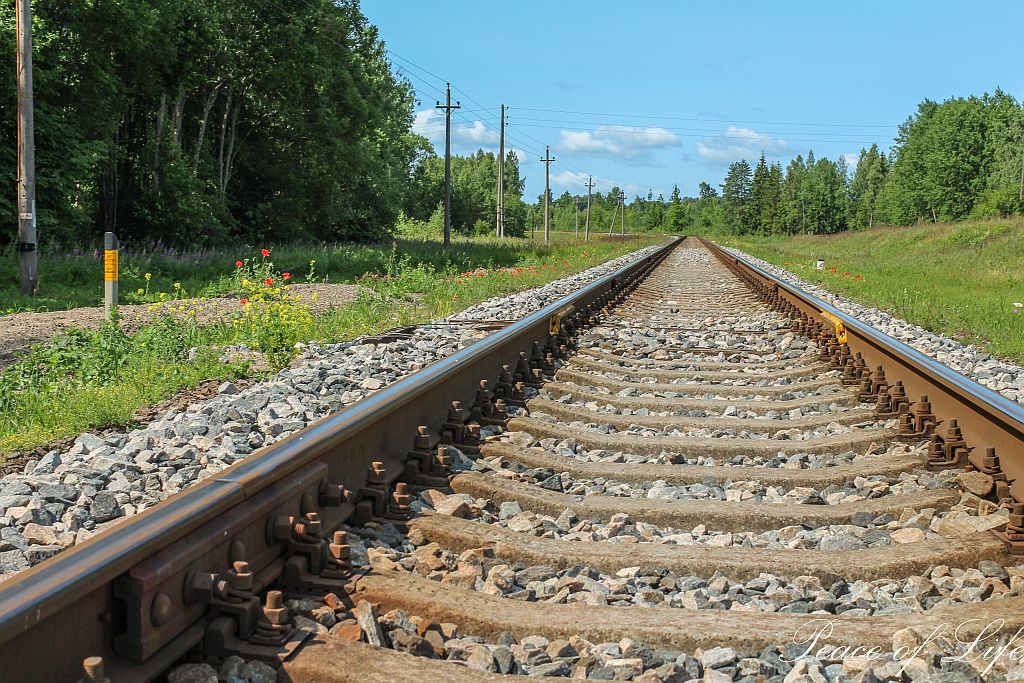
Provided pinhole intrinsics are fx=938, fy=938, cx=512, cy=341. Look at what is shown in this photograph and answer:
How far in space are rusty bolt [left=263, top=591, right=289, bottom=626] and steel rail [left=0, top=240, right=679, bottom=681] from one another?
0.16m

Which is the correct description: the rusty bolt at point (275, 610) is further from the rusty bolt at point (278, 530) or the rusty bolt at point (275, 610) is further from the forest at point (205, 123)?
the forest at point (205, 123)

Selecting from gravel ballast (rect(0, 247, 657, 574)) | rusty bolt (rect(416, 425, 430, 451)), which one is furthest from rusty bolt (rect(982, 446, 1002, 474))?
gravel ballast (rect(0, 247, 657, 574))

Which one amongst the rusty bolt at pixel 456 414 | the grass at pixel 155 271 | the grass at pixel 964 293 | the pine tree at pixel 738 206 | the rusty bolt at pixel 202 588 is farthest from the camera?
the pine tree at pixel 738 206

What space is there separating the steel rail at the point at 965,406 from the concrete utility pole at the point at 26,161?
43.9ft

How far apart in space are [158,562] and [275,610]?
328 millimetres

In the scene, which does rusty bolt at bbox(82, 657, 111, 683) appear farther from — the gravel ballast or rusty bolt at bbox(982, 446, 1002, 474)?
rusty bolt at bbox(982, 446, 1002, 474)

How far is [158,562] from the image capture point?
7.06ft

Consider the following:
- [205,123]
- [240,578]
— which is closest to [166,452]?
[240,578]

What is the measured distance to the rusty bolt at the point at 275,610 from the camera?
2312 millimetres

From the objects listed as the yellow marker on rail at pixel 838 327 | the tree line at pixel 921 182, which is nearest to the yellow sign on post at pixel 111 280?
the yellow marker on rail at pixel 838 327

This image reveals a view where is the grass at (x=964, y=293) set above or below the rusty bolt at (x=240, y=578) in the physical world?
above

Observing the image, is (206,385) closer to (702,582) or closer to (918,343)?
(702,582)

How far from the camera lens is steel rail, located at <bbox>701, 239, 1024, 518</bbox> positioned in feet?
11.8

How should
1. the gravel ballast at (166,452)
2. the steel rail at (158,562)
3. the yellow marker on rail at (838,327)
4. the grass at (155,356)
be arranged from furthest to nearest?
the yellow marker on rail at (838,327) < the grass at (155,356) < the gravel ballast at (166,452) < the steel rail at (158,562)
